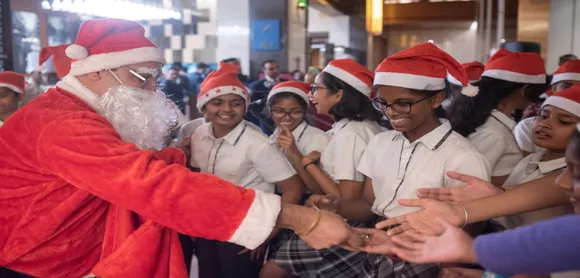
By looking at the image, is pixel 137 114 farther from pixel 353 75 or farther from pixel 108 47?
pixel 353 75

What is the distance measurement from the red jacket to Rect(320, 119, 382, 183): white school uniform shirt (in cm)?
97

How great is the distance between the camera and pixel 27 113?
1632 mm

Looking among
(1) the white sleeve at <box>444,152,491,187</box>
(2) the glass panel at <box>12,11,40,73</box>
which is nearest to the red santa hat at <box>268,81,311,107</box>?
(1) the white sleeve at <box>444,152,491,187</box>

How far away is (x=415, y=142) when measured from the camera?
2.05 meters

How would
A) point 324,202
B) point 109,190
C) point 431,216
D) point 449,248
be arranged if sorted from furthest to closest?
point 324,202 → point 431,216 → point 109,190 → point 449,248

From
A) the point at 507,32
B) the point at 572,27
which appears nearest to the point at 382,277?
the point at 572,27

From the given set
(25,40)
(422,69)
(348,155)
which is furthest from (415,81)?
(25,40)

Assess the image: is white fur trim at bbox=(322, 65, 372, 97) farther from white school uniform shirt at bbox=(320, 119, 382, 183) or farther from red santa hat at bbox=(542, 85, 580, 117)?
red santa hat at bbox=(542, 85, 580, 117)

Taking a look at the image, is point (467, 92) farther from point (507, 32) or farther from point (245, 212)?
point (507, 32)

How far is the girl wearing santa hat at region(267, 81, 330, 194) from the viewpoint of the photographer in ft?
9.35

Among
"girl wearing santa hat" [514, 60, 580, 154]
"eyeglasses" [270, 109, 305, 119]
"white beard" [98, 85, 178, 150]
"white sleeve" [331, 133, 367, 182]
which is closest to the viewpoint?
"white beard" [98, 85, 178, 150]

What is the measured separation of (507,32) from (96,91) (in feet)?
36.6

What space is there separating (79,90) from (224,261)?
128 cm

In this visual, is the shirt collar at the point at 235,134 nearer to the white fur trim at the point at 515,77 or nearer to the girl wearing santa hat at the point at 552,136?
the girl wearing santa hat at the point at 552,136
